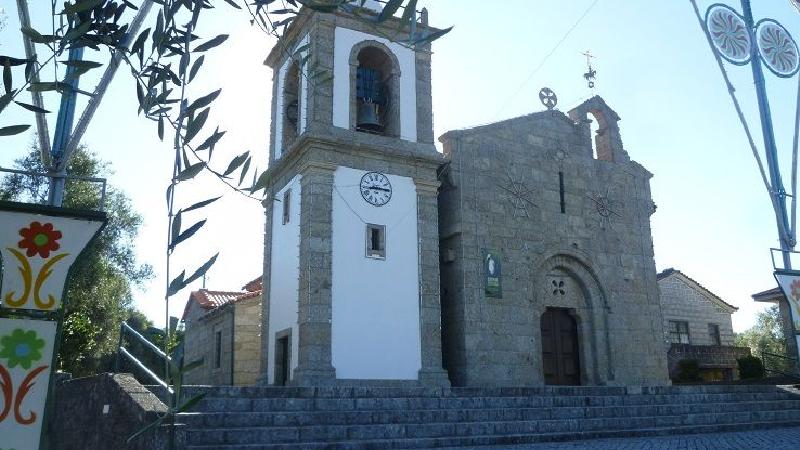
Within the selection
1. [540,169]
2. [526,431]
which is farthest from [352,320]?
[540,169]

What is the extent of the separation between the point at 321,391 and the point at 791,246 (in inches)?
292

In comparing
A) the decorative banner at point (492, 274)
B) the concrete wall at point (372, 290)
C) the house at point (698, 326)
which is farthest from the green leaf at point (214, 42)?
the house at point (698, 326)

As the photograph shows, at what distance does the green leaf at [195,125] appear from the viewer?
7.95 feet

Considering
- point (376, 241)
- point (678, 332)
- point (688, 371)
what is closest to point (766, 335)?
point (678, 332)

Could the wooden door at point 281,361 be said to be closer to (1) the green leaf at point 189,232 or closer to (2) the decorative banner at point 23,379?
(2) the decorative banner at point 23,379

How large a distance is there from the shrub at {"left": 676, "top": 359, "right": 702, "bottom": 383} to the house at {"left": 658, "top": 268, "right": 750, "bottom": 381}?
124 centimetres

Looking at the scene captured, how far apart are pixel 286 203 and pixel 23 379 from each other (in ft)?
41.0

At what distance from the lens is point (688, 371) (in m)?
22.4

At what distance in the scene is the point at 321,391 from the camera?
959 centimetres

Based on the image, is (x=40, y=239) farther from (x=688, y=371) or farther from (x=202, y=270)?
(x=688, y=371)

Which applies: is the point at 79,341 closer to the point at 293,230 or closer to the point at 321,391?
the point at 293,230

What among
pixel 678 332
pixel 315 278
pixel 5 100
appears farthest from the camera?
pixel 678 332

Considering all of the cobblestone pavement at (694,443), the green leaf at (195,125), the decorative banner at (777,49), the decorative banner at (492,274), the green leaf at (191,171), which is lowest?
the cobblestone pavement at (694,443)

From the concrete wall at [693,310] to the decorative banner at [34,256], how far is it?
1042 inches
